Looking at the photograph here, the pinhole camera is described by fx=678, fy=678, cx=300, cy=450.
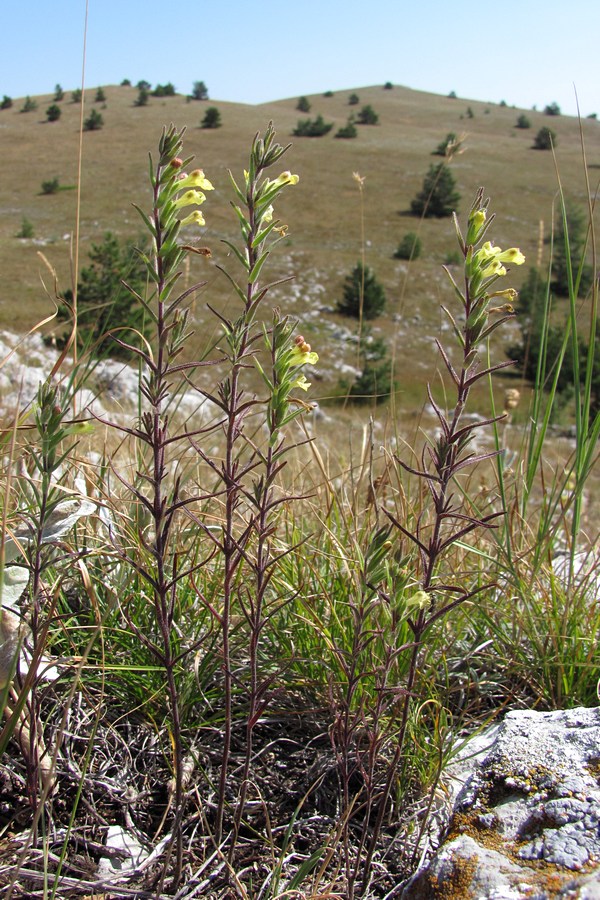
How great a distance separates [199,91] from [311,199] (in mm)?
38406

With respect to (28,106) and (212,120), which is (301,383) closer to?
(212,120)

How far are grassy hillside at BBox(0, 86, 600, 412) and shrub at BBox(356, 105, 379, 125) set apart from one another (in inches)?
72.0

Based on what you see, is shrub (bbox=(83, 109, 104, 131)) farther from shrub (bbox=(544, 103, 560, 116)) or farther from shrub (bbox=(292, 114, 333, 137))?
shrub (bbox=(544, 103, 560, 116))

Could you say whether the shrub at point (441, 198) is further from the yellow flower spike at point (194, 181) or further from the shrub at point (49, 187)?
the yellow flower spike at point (194, 181)

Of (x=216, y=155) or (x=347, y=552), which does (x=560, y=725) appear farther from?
(x=216, y=155)

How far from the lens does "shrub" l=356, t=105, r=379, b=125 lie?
69.0 m

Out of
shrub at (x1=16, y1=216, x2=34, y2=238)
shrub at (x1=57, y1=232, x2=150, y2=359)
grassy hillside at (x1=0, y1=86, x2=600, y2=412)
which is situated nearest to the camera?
shrub at (x1=57, y1=232, x2=150, y2=359)

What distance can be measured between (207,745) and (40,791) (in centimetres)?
44

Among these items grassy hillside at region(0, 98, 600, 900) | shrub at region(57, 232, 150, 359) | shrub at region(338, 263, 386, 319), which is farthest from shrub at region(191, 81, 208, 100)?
grassy hillside at region(0, 98, 600, 900)

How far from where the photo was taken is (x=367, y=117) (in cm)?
6956

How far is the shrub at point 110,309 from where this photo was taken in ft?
7.33

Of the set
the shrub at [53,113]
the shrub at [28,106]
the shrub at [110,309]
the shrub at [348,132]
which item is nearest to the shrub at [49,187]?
the shrub at [53,113]

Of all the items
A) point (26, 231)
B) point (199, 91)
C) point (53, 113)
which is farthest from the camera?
point (199, 91)

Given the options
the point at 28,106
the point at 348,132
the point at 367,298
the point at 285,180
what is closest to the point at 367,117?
the point at 348,132
